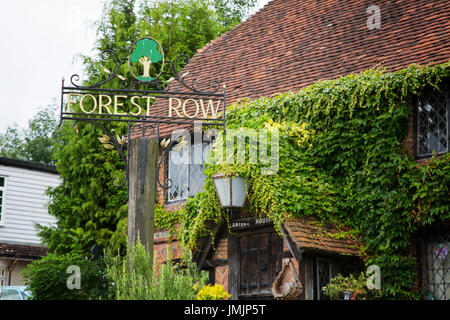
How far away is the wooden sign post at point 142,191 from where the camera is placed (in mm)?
8156

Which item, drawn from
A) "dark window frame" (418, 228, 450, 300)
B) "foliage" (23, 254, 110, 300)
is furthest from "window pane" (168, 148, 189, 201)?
"dark window frame" (418, 228, 450, 300)

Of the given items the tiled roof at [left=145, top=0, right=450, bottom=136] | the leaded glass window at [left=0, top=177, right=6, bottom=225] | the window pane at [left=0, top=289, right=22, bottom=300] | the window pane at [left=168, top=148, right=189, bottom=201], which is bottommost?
the window pane at [left=0, top=289, right=22, bottom=300]

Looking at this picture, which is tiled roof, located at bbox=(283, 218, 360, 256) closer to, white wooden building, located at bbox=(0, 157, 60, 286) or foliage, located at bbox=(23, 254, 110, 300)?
foliage, located at bbox=(23, 254, 110, 300)

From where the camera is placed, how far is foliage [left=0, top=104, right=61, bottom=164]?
40.5 m

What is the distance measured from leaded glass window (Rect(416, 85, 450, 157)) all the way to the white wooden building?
1674 cm

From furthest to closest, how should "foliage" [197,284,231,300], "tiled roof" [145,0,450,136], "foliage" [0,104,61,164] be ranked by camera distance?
"foliage" [0,104,61,164], "tiled roof" [145,0,450,136], "foliage" [197,284,231,300]

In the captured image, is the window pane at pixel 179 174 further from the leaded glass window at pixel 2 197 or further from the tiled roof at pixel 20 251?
the leaded glass window at pixel 2 197

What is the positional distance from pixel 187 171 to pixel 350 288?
17.4 ft

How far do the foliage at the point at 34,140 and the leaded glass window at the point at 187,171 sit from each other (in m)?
26.2
